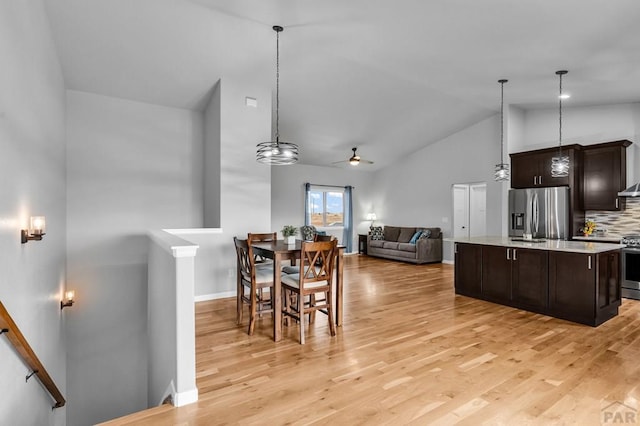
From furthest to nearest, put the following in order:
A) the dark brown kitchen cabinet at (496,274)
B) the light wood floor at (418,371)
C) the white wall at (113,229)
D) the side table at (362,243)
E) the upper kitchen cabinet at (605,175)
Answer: the side table at (362,243) → the upper kitchen cabinet at (605,175) → the white wall at (113,229) → the dark brown kitchen cabinet at (496,274) → the light wood floor at (418,371)

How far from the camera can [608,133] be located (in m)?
6.19

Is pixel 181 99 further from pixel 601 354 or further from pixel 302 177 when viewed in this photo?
pixel 601 354

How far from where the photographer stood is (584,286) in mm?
A: 3986

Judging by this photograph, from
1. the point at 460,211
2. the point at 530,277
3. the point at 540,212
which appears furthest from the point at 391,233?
the point at 530,277

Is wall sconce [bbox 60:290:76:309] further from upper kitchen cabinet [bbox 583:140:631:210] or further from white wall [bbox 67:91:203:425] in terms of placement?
upper kitchen cabinet [bbox 583:140:631:210]

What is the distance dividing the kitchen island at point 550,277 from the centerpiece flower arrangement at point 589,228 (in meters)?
2.00

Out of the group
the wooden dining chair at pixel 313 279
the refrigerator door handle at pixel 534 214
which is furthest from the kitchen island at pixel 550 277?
the wooden dining chair at pixel 313 279

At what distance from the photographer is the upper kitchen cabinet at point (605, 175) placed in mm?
5867

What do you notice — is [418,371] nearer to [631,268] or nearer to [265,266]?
[265,266]

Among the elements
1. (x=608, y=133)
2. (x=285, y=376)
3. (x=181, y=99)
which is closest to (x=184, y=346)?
(x=285, y=376)

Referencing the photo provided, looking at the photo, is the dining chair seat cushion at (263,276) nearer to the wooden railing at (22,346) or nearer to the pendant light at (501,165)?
the wooden railing at (22,346)

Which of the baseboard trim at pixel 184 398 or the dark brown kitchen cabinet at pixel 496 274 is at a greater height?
the dark brown kitchen cabinet at pixel 496 274

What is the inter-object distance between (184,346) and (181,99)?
4364mm

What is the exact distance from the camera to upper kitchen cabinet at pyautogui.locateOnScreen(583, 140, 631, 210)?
5.87 metres
